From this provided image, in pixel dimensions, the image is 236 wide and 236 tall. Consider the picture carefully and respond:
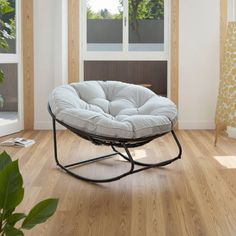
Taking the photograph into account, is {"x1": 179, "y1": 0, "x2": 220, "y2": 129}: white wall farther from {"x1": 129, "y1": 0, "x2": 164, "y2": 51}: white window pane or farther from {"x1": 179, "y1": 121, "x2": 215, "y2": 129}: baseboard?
{"x1": 129, "y1": 0, "x2": 164, "y2": 51}: white window pane

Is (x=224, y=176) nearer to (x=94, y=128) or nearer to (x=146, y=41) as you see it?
(x=94, y=128)

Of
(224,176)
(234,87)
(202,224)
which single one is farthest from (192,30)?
(202,224)

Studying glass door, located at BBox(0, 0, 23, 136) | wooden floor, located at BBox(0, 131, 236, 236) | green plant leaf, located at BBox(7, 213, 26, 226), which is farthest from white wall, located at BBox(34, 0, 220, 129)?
green plant leaf, located at BBox(7, 213, 26, 226)

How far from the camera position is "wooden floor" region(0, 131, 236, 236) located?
2.57 meters

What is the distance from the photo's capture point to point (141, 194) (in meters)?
3.21

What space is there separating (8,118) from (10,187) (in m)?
4.44

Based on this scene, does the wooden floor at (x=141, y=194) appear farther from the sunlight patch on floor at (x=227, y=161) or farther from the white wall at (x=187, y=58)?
the white wall at (x=187, y=58)

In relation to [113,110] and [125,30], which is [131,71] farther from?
[113,110]

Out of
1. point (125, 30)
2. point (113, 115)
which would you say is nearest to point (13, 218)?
point (113, 115)

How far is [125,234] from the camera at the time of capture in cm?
248

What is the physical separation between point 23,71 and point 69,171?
2.52 metres

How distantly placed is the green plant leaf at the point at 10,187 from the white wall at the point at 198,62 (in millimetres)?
4853

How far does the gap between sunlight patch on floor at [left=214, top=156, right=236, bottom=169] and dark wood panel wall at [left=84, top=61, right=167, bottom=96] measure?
9.22ft

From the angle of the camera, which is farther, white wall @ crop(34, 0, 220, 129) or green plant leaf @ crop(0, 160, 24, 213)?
white wall @ crop(34, 0, 220, 129)
